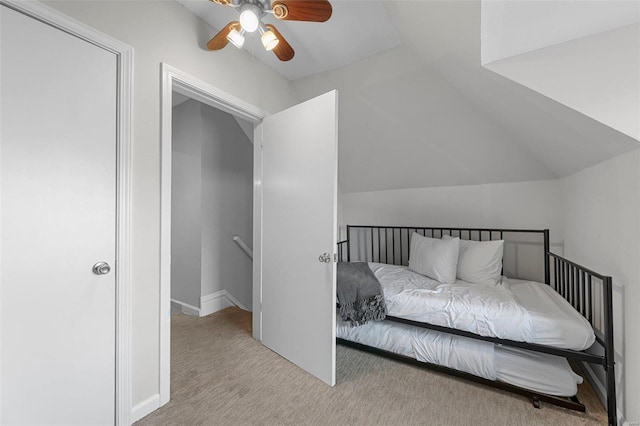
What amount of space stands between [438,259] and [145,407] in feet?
7.85

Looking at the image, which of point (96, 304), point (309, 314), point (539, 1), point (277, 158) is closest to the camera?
point (539, 1)

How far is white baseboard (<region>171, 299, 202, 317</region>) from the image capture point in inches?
119

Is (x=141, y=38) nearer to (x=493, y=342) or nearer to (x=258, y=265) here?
(x=258, y=265)

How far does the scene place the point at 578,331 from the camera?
153 cm

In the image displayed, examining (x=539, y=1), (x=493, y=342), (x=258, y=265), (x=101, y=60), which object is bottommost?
(x=493, y=342)

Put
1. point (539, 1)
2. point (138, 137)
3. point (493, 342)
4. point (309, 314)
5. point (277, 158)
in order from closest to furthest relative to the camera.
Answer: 1. point (539, 1)
2. point (138, 137)
3. point (493, 342)
4. point (309, 314)
5. point (277, 158)

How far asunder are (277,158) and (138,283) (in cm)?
130

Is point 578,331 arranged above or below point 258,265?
below

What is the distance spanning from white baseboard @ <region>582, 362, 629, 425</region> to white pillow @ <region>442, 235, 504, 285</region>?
0.76 metres

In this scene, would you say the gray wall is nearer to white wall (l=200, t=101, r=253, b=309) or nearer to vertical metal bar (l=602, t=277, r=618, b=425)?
white wall (l=200, t=101, r=253, b=309)

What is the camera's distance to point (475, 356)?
181 cm

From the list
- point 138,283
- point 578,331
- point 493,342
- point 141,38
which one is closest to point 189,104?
point 141,38

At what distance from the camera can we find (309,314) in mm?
1938

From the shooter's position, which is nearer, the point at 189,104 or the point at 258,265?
the point at 258,265
